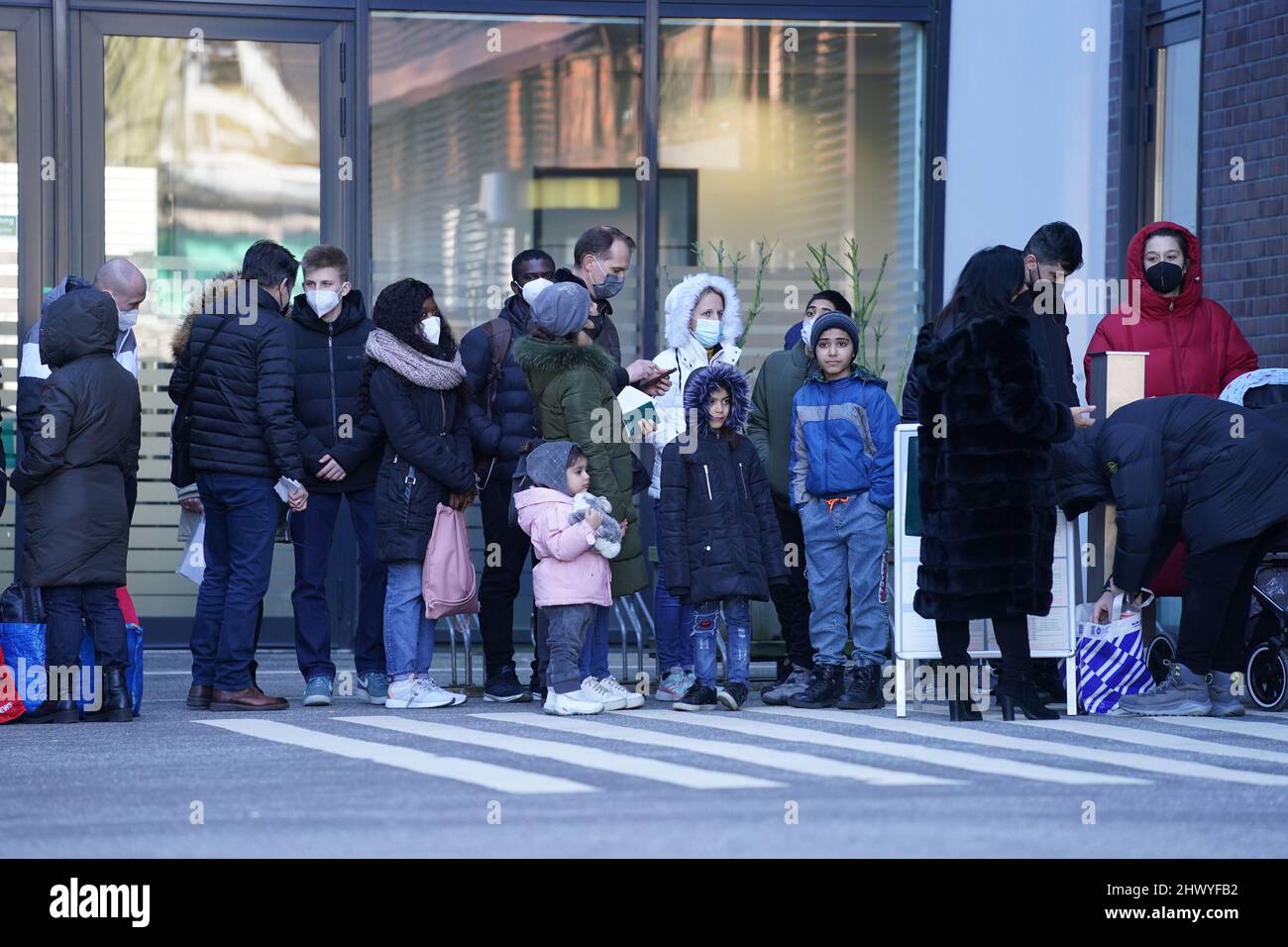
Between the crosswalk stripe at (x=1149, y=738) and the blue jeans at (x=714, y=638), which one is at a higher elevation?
the blue jeans at (x=714, y=638)

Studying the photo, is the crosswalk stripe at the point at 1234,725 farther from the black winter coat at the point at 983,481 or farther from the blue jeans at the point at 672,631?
the blue jeans at the point at 672,631

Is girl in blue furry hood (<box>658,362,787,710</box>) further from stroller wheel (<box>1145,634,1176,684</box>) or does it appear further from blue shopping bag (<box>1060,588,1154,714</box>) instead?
stroller wheel (<box>1145,634,1176,684</box>)

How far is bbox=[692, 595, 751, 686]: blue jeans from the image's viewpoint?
956 cm

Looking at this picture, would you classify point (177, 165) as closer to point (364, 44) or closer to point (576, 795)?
point (364, 44)

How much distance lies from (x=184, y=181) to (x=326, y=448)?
3.41m

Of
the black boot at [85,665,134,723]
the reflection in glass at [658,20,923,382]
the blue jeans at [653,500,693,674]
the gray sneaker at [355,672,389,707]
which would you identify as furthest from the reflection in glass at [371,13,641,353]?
the black boot at [85,665,134,723]

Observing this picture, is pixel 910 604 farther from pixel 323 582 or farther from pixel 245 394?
pixel 245 394

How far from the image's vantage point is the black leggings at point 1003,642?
903cm

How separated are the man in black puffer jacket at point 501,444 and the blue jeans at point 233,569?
0.98 meters

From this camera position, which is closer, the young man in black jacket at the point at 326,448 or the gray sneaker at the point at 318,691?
the young man in black jacket at the point at 326,448

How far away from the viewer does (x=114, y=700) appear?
9250 mm

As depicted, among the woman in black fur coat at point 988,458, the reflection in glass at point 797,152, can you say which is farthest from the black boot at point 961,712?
the reflection in glass at point 797,152

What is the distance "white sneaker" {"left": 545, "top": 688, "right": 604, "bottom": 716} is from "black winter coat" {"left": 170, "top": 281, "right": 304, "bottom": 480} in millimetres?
1507

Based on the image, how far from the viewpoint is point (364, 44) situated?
12.6m
